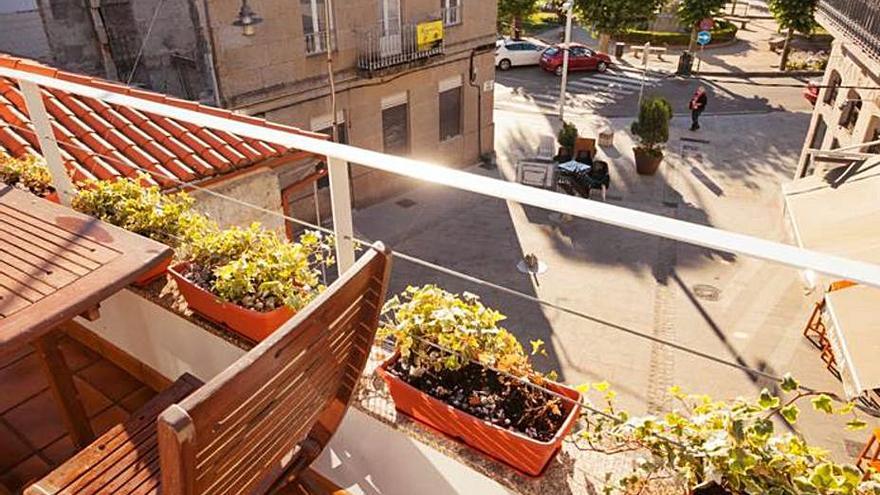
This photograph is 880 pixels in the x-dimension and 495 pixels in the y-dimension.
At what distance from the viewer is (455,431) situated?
2188mm

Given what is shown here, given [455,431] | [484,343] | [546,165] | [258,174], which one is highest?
[484,343]

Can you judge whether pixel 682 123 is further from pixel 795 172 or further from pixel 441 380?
pixel 441 380

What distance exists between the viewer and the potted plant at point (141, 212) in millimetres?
3240

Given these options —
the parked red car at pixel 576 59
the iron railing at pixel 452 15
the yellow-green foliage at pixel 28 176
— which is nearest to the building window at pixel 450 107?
the iron railing at pixel 452 15

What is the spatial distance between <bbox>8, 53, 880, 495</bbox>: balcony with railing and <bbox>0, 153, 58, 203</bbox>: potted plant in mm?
676

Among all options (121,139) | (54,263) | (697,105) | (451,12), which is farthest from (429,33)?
(54,263)

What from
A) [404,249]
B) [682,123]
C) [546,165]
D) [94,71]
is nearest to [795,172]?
[682,123]

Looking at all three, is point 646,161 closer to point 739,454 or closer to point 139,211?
point 139,211

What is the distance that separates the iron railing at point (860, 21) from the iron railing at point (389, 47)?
8.93 meters

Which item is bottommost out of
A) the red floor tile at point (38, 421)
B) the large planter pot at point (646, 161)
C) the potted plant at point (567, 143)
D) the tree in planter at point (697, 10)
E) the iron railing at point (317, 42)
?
the large planter pot at point (646, 161)

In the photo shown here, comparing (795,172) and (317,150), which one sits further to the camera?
(795,172)

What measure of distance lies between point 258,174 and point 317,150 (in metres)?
5.06

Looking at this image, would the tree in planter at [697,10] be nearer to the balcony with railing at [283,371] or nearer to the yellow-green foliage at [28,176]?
the yellow-green foliage at [28,176]

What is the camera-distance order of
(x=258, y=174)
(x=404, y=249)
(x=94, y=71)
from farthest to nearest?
(x=404, y=249) < (x=94, y=71) < (x=258, y=174)
